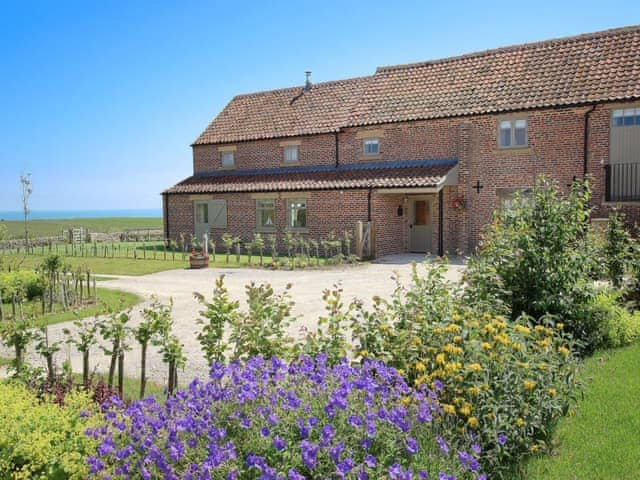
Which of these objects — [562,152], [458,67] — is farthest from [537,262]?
[458,67]

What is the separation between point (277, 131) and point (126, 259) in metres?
9.61

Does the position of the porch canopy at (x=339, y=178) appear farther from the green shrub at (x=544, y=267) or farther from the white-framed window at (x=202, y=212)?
the green shrub at (x=544, y=267)

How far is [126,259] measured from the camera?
24.6 metres

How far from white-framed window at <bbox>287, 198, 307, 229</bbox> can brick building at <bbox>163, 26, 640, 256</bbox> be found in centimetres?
7

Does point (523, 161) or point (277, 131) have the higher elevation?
point (277, 131)

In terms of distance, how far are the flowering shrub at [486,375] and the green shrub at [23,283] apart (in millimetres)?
10662

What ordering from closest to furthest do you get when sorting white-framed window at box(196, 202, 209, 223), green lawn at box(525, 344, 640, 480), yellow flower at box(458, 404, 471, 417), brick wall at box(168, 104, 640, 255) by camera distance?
yellow flower at box(458, 404, 471, 417) < green lawn at box(525, 344, 640, 480) < brick wall at box(168, 104, 640, 255) < white-framed window at box(196, 202, 209, 223)

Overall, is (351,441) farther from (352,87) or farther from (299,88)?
(299,88)

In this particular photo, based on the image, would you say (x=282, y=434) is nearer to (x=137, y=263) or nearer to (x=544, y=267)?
(x=544, y=267)

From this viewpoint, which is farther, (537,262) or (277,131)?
(277,131)

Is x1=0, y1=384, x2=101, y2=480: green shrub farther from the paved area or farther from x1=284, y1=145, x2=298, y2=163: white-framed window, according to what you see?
x1=284, y1=145, x2=298, y2=163: white-framed window

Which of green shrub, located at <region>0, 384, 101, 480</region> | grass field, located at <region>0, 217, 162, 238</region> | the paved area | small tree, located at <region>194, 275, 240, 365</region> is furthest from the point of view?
grass field, located at <region>0, 217, 162, 238</region>

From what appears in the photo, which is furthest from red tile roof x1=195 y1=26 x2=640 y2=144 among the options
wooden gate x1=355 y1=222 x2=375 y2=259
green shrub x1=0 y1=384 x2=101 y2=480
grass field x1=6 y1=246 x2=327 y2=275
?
green shrub x1=0 y1=384 x2=101 y2=480

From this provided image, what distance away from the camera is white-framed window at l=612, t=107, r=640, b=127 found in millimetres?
19234
